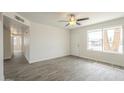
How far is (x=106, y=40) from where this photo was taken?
5.05 m

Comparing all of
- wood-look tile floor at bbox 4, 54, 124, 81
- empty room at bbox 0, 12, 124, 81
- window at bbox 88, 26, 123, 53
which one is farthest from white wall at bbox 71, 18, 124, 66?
wood-look tile floor at bbox 4, 54, 124, 81

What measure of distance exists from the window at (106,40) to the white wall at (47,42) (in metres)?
Result: 2.02

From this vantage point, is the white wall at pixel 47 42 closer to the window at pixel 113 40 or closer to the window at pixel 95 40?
the window at pixel 95 40

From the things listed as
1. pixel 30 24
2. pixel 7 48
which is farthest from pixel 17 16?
pixel 7 48

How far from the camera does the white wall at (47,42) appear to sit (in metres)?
4.99

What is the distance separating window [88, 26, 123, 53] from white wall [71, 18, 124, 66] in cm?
26

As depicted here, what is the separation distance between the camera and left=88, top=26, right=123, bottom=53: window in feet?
14.8

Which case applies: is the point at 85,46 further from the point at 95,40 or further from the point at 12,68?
the point at 12,68

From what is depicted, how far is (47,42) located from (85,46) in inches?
105

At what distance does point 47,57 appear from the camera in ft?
18.9

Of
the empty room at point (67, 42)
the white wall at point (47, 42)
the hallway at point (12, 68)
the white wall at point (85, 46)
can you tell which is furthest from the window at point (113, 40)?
the hallway at point (12, 68)

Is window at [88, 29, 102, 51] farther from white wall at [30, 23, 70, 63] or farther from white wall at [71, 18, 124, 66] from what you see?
white wall at [30, 23, 70, 63]
